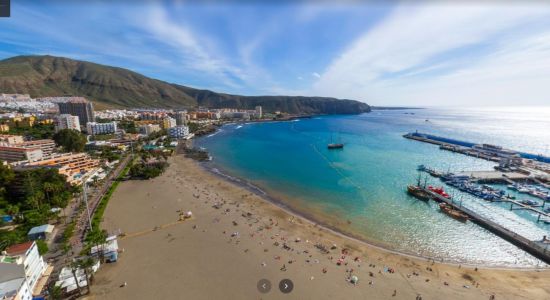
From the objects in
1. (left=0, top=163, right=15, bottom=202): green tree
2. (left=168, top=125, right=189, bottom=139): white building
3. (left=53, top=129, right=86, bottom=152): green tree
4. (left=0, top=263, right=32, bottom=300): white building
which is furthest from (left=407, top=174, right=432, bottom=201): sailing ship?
(left=168, top=125, right=189, bottom=139): white building

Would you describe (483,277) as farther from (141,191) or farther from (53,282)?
(141,191)

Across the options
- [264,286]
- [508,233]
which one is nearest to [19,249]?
[264,286]

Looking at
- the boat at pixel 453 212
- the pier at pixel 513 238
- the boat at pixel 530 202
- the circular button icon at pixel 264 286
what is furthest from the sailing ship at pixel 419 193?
the circular button icon at pixel 264 286

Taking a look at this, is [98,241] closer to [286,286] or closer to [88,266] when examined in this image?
[88,266]

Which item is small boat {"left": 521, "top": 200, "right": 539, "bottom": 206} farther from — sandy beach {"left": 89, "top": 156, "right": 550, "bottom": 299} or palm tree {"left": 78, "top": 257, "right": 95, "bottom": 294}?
palm tree {"left": 78, "top": 257, "right": 95, "bottom": 294}

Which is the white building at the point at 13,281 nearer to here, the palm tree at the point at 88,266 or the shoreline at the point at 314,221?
the palm tree at the point at 88,266

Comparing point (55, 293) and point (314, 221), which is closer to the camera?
point (55, 293)
